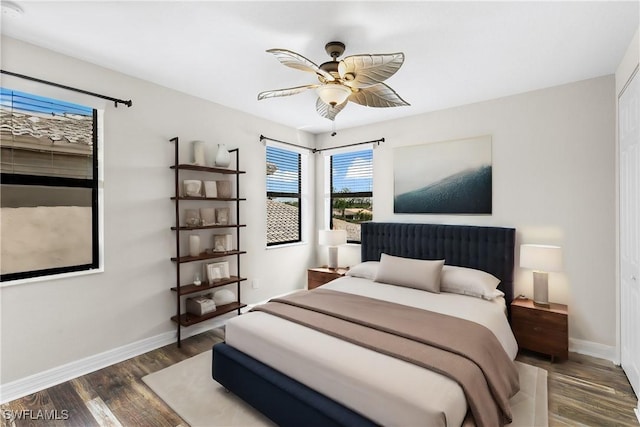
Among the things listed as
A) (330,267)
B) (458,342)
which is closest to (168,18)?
(458,342)

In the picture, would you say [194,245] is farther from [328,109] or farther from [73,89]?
[328,109]

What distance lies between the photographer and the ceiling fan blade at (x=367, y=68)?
1.78 meters


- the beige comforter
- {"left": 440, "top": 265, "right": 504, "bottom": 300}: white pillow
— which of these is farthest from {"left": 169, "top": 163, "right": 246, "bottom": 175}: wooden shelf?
{"left": 440, "top": 265, "right": 504, "bottom": 300}: white pillow

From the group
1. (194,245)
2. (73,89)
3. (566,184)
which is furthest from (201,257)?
(566,184)

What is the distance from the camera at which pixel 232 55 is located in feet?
8.11

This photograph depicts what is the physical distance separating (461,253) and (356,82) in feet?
7.69

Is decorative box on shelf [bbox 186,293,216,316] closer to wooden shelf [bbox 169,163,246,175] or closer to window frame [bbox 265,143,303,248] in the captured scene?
window frame [bbox 265,143,303,248]

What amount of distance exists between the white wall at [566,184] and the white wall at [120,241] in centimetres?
323

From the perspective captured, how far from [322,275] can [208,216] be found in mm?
1763

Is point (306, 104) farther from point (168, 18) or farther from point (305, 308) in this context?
point (305, 308)

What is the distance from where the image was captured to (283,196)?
4.64 meters

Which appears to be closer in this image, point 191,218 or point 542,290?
point 542,290

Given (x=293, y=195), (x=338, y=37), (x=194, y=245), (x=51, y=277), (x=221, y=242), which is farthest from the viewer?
(x=293, y=195)

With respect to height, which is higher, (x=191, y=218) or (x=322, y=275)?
(x=191, y=218)
